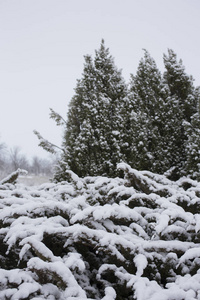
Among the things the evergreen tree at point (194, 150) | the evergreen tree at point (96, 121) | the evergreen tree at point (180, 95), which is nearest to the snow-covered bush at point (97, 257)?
the evergreen tree at point (194, 150)

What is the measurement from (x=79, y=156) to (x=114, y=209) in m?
4.34

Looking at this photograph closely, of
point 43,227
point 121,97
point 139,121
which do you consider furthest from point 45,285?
point 121,97

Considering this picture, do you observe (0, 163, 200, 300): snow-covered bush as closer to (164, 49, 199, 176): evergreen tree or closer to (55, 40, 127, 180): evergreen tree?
(55, 40, 127, 180): evergreen tree

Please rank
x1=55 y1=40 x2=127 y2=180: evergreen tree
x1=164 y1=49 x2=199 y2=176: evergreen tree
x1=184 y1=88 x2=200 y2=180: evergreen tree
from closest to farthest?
x1=184 y1=88 x2=200 y2=180: evergreen tree
x1=55 y1=40 x2=127 y2=180: evergreen tree
x1=164 y1=49 x2=199 y2=176: evergreen tree

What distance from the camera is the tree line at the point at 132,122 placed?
19.7 feet

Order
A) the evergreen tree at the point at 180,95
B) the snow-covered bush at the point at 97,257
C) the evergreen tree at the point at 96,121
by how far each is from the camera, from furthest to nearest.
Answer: the evergreen tree at the point at 180,95 → the evergreen tree at the point at 96,121 → the snow-covered bush at the point at 97,257

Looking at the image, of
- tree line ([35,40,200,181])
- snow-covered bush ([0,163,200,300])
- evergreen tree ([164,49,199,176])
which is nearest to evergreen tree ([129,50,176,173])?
tree line ([35,40,200,181])

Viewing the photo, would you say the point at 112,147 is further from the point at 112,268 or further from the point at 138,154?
the point at 112,268

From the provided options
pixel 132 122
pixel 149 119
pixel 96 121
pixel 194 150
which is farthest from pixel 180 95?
pixel 96 121

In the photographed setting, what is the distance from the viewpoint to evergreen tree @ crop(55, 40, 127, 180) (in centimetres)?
598

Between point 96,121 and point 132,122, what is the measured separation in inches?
41.4

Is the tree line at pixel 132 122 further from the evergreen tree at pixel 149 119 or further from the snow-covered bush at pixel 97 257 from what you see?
the snow-covered bush at pixel 97 257

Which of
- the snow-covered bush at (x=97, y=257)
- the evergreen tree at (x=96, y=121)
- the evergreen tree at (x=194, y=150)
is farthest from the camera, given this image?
the evergreen tree at (x=96, y=121)

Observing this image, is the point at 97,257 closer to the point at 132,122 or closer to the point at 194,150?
the point at 194,150
